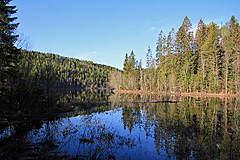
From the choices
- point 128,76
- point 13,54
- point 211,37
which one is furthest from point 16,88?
point 128,76

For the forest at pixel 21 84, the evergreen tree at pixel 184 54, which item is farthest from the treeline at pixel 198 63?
the forest at pixel 21 84

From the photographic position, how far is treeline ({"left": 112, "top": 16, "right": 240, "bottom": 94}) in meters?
36.1

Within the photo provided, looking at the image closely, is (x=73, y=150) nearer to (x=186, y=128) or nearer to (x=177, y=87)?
(x=186, y=128)

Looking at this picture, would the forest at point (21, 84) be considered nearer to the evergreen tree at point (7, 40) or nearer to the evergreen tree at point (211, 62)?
Result: the evergreen tree at point (7, 40)

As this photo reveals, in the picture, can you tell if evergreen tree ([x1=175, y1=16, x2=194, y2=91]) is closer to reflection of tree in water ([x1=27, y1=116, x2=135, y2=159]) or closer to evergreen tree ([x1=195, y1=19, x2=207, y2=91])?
evergreen tree ([x1=195, y1=19, x2=207, y2=91])

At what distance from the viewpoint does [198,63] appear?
44.0 metres

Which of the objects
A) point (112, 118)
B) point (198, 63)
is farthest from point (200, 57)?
point (112, 118)

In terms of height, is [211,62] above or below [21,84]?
above

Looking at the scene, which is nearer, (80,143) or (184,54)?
(80,143)

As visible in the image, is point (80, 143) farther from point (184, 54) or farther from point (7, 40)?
point (184, 54)

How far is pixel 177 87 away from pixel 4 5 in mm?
45296

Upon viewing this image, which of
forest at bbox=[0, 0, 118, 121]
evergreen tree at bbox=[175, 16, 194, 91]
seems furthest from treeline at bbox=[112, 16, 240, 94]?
forest at bbox=[0, 0, 118, 121]

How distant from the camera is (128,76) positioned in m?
64.1

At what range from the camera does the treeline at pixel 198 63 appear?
36.1 meters
